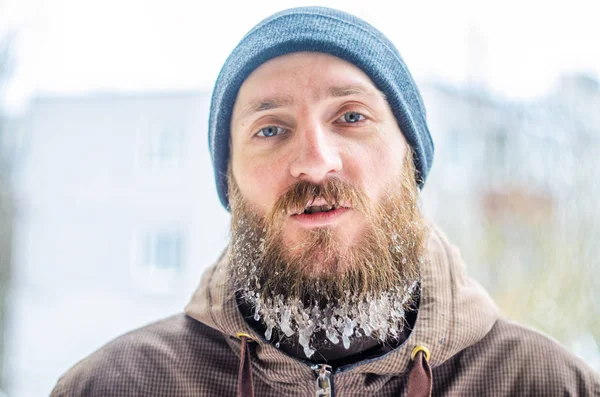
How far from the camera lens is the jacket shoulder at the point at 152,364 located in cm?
92

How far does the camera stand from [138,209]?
211cm

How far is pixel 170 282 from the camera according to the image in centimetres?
210

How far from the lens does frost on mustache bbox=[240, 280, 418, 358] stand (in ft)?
2.72

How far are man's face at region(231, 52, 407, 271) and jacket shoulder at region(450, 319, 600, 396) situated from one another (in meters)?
0.31

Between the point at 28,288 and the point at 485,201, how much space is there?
181cm

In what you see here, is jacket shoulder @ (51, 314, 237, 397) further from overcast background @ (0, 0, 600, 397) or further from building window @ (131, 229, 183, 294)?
building window @ (131, 229, 183, 294)

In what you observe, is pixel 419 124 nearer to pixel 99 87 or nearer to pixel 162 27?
pixel 162 27

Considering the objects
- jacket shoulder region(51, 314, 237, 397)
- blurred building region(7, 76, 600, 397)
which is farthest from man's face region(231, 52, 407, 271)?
blurred building region(7, 76, 600, 397)

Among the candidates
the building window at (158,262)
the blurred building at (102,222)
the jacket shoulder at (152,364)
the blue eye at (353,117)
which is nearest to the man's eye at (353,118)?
the blue eye at (353,117)

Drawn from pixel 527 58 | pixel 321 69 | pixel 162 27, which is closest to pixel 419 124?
pixel 321 69

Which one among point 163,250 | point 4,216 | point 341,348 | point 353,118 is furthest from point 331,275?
point 4,216

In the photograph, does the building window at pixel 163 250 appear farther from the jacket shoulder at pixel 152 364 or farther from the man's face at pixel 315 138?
the man's face at pixel 315 138

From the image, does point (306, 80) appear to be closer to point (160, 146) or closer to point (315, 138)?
point (315, 138)

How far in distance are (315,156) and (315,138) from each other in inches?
1.3
